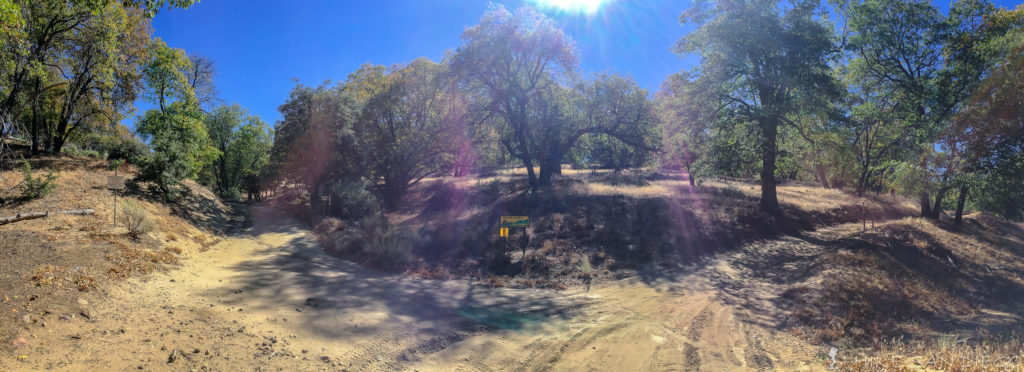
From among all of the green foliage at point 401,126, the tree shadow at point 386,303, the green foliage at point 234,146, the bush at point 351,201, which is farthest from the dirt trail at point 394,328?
the green foliage at point 234,146

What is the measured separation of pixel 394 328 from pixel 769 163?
17.3 m

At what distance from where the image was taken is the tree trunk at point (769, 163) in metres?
16.4

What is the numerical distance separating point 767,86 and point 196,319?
19.0 meters

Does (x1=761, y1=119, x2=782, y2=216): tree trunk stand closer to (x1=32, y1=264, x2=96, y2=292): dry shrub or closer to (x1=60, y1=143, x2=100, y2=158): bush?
(x1=32, y1=264, x2=96, y2=292): dry shrub

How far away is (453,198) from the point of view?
2833 cm

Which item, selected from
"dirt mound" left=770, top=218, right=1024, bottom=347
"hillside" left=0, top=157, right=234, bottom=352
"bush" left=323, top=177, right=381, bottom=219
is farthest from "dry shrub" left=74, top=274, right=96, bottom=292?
"bush" left=323, top=177, right=381, bottom=219

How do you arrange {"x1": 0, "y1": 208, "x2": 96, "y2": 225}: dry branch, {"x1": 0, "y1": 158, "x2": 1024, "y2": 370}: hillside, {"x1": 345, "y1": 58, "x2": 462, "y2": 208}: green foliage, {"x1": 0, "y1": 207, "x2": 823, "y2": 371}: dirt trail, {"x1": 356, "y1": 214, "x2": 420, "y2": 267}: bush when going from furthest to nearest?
{"x1": 345, "y1": 58, "x2": 462, "y2": 208}: green foliage
{"x1": 356, "y1": 214, "x2": 420, "y2": 267}: bush
{"x1": 0, "y1": 208, "x2": 96, "y2": 225}: dry branch
{"x1": 0, "y1": 158, "x2": 1024, "y2": 370}: hillside
{"x1": 0, "y1": 207, "x2": 823, "y2": 371}: dirt trail

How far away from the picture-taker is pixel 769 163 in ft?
56.1

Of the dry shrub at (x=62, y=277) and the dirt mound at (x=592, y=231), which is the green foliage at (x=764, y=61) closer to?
the dirt mound at (x=592, y=231)

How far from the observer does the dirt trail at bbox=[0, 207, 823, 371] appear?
494 centimetres

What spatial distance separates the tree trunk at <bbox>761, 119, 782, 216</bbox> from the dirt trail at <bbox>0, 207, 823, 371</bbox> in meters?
9.27

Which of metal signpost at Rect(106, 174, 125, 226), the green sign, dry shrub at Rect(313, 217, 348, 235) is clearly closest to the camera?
metal signpost at Rect(106, 174, 125, 226)

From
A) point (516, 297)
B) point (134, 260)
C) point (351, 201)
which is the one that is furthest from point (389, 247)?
point (351, 201)

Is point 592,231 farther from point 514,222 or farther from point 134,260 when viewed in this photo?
point 134,260
